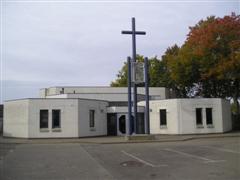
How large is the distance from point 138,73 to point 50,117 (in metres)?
8.93

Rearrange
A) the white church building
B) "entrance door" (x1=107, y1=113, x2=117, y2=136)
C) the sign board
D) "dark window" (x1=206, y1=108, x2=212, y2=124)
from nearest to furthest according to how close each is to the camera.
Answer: the sign board, the white church building, "dark window" (x1=206, y1=108, x2=212, y2=124), "entrance door" (x1=107, y1=113, x2=117, y2=136)

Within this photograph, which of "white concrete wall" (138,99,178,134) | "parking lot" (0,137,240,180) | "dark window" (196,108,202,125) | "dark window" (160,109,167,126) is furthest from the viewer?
"dark window" (160,109,167,126)

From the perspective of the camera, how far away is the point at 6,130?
3803cm

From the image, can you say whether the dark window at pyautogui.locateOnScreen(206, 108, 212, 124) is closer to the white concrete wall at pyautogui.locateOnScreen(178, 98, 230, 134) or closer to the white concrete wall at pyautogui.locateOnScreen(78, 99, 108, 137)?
the white concrete wall at pyautogui.locateOnScreen(178, 98, 230, 134)

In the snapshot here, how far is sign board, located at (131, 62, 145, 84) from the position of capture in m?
31.0

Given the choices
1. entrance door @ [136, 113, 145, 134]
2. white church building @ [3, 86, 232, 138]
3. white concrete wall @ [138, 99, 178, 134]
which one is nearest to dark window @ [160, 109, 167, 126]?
white church building @ [3, 86, 232, 138]

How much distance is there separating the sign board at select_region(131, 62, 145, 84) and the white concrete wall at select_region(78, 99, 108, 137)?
7.02m

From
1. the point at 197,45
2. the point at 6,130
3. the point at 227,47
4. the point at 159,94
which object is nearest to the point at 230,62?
the point at 227,47

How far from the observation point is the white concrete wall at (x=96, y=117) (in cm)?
3617

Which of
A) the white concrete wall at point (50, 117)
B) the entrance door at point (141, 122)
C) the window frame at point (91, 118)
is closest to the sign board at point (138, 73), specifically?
the white concrete wall at point (50, 117)

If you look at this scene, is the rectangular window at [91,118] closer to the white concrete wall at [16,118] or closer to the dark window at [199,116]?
the white concrete wall at [16,118]

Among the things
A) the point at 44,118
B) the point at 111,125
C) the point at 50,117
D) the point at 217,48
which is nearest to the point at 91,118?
the point at 111,125

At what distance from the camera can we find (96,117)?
125ft

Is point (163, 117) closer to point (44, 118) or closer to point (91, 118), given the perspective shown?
point (91, 118)
